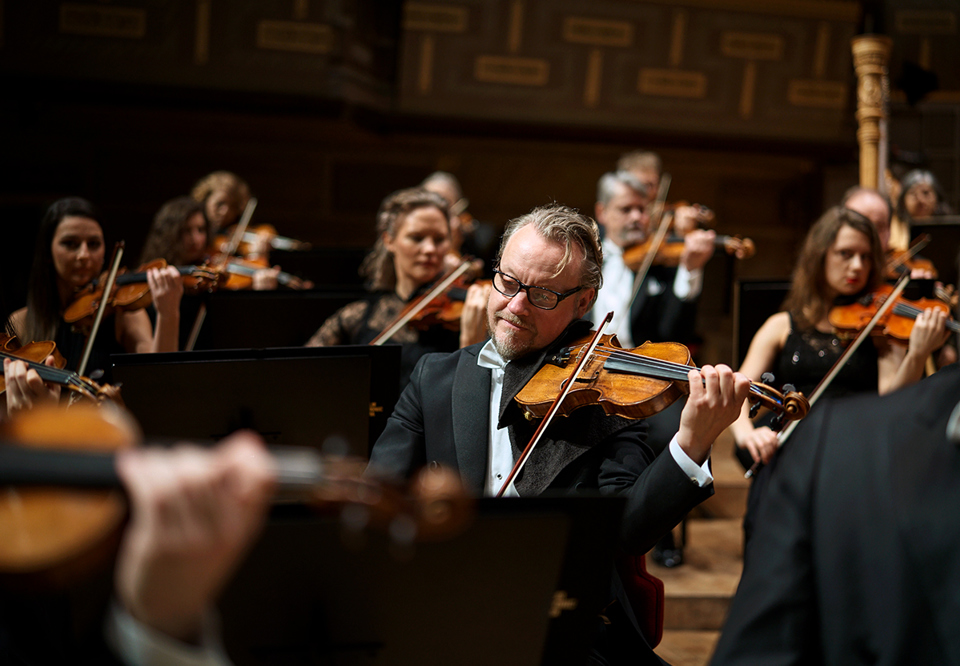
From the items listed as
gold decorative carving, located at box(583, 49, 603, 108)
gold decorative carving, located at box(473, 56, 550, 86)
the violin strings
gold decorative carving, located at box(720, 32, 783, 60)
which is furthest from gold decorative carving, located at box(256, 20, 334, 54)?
the violin strings

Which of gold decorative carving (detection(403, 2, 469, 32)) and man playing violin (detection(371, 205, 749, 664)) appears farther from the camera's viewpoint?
gold decorative carving (detection(403, 2, 469, 32))

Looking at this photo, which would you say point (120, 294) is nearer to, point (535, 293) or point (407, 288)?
point (407, 288)

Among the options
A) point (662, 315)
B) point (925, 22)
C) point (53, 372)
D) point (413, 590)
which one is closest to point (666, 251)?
point (662, 315)

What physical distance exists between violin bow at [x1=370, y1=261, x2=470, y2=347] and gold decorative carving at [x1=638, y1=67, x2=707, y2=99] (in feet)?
10.6

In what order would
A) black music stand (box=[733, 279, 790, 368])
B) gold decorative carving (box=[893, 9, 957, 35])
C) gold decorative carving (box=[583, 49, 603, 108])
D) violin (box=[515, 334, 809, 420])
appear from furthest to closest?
gold decorative carving (box=[893, 9, 957, 35]) → gold decorative carving (box=[583, 49, 603, 108]) → black music stand (box=[733, 279, 790, 368]) → violin (box=[515, 334, 809, 420])

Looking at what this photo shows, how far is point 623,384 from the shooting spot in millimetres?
1840

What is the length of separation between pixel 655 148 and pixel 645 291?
2.56 meters

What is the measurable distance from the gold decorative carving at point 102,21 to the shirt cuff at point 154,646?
185 inches

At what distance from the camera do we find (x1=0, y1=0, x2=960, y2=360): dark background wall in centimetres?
497

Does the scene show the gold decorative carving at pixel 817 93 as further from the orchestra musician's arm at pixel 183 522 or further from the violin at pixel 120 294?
the orchestra musician's arm at pixel 183 522

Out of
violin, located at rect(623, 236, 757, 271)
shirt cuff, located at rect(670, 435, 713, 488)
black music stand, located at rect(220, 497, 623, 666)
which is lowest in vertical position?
black music stand, located at rect(220, 497, 623, 666)

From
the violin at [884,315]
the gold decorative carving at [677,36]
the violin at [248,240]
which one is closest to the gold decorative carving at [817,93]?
the gold decorative carving at [677,36]

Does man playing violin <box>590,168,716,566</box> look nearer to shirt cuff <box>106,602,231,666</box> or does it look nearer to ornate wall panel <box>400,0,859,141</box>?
ornate wall panel <box>400,0,859,141</box>

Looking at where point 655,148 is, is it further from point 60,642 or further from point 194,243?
point 60,642
